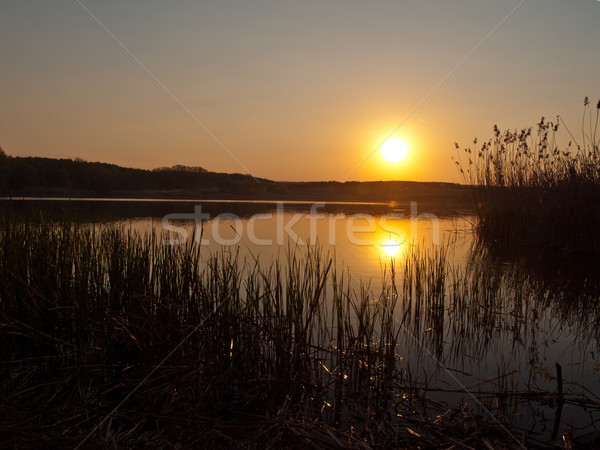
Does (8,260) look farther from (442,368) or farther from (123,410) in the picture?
(442,368)

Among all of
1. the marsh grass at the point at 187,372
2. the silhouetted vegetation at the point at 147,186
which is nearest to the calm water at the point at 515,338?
the marsh grass at the point at 187,372

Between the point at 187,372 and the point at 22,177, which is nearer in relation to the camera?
the point at 187,372

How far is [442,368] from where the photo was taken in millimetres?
3600

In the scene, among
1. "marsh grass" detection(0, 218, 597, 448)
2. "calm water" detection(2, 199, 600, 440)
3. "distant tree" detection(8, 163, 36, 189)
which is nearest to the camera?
"marsh grass" detection(0, 218, 597, 448)

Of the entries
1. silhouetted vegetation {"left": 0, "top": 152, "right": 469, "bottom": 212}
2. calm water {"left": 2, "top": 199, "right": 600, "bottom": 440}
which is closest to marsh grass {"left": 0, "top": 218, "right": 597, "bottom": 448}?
calm water {"left": 2, "top": 199, "right": 600, "bottom": 440}

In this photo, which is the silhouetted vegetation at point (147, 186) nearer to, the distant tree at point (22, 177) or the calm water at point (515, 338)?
the distant tree at point (22, 177)

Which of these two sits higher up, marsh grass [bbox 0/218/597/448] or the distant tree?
the distant tree

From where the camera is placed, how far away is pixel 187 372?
9.78 ft

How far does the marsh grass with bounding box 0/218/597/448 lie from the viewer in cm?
247

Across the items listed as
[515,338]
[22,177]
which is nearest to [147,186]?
[22,177]

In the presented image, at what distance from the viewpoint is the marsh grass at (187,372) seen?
2467mm

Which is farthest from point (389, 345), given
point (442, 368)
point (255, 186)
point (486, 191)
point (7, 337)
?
point (255, 186)

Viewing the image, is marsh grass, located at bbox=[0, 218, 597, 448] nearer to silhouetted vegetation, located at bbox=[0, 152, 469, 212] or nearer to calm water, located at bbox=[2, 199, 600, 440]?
calm water, located at bbox=[2, 199, 600, 440]

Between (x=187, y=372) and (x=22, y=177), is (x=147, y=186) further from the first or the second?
(x=187, y=372)
